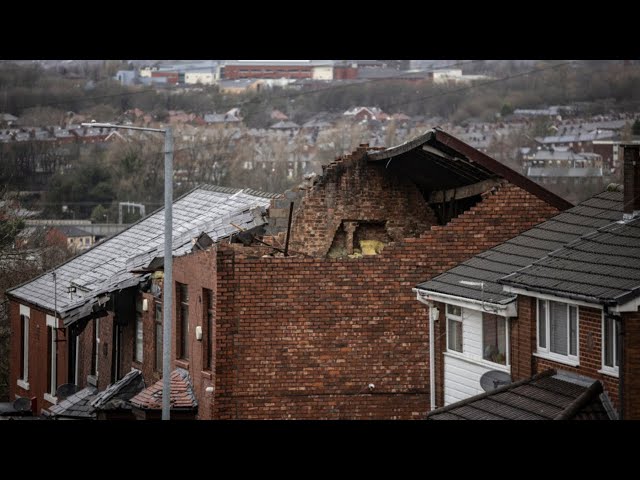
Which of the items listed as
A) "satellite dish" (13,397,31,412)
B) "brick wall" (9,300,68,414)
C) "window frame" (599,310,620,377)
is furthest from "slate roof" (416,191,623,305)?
"brick wall" (9,300,68,414)

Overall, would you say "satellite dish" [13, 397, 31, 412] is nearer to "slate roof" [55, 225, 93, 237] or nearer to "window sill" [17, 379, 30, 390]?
"window sill" [17, 379, 30, 390]

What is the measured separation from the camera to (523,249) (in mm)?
25531

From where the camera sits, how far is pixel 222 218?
3403 cm

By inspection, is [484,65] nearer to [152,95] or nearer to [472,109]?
[472,109]

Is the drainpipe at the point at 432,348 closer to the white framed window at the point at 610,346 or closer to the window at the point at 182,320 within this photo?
the window at the point at 182,320

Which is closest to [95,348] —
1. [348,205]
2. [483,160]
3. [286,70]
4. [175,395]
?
[175,395]

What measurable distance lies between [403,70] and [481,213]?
95.6 meters

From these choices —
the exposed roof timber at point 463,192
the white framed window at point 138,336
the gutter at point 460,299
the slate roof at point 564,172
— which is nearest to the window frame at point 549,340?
the gutter at point 460,299

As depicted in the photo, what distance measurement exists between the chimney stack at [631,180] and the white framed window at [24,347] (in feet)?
73.2

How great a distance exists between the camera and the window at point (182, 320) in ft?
97.5

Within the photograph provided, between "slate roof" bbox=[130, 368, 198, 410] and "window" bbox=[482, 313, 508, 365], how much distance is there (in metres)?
6.25

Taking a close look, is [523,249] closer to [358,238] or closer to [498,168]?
[498,168]

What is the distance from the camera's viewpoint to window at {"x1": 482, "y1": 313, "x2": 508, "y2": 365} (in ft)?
78.3

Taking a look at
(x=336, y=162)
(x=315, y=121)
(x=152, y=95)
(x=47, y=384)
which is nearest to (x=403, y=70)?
(x=315, y=121)
